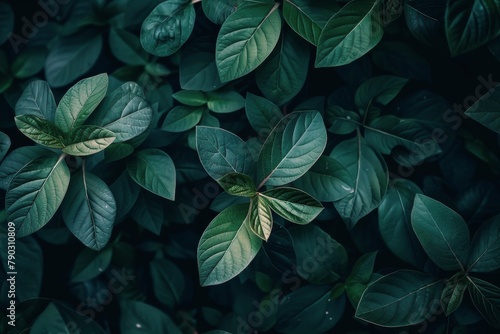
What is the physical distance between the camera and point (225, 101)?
1295mm

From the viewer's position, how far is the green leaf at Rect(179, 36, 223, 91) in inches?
50.1

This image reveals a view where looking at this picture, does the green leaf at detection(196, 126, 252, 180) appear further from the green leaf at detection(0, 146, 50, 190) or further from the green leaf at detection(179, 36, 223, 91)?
the green leaf at detection(0, 146, 50, 190)

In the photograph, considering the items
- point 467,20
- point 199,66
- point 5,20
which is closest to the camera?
point 467,20

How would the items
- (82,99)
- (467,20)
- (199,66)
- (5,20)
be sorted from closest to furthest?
(467,20) → (82,99) → (199,66) → (5,20)

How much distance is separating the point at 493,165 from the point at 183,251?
87cm

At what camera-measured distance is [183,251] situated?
1479 mm

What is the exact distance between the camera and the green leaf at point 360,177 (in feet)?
4.07

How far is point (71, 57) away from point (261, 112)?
1.88 ft

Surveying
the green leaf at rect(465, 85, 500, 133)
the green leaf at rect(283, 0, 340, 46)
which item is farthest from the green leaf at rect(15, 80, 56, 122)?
the green leaf at rect(465, 85, 500, 133)

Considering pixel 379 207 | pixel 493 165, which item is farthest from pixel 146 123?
pixel 493 165

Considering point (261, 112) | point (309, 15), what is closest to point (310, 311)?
point (261, 112)

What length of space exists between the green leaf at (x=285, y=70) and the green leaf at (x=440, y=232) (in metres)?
0.39

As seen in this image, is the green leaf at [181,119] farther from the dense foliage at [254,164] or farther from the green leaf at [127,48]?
the green leaf at [127,48]

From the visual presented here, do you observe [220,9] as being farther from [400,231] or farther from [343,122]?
[400,231]
